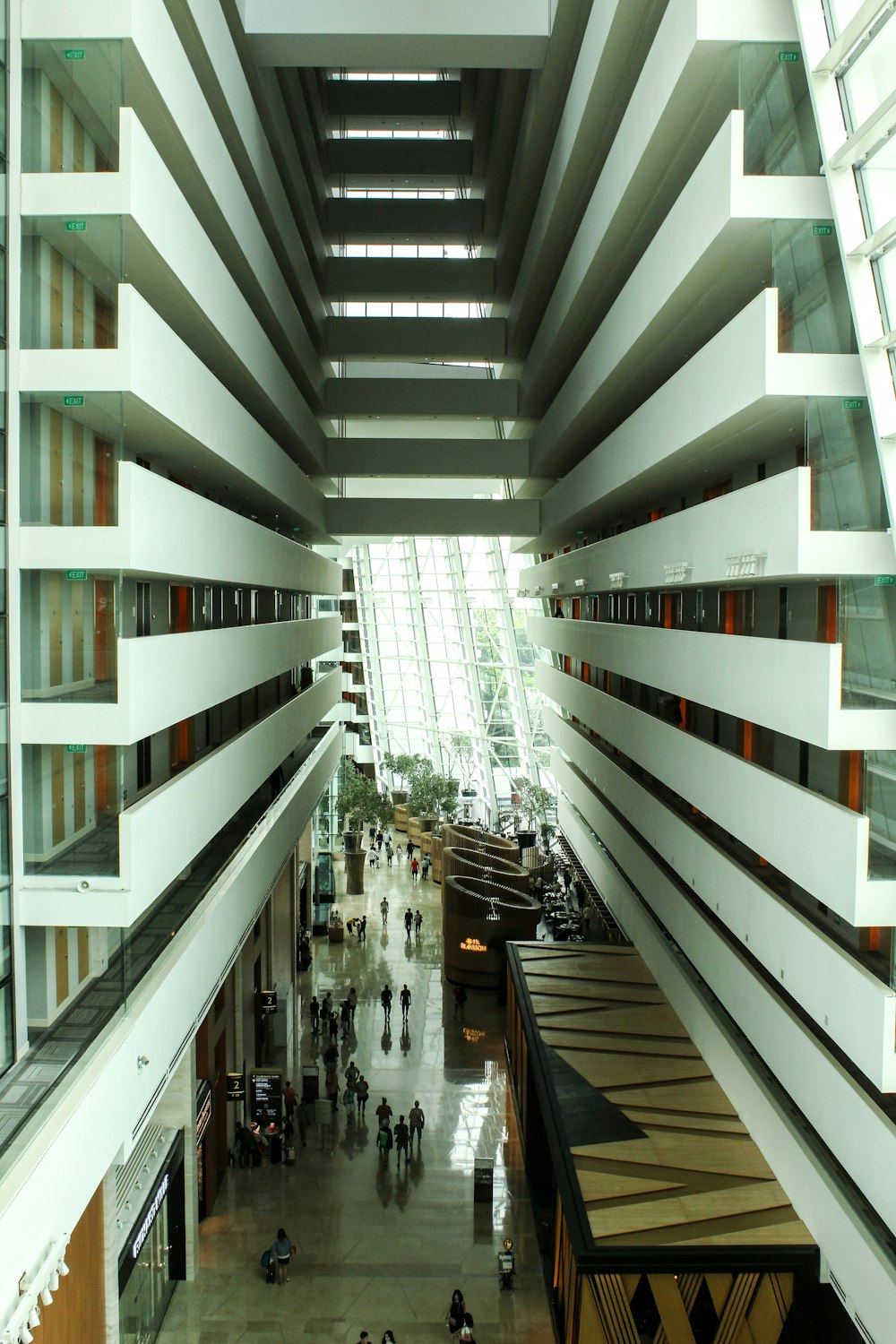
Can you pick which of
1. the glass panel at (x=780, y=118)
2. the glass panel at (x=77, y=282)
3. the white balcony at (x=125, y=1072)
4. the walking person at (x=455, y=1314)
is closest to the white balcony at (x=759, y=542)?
the glass panel at (x=780, y=118)

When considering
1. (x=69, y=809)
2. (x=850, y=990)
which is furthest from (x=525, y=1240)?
(x=69, y=809)

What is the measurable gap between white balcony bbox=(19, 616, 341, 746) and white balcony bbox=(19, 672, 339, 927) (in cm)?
75

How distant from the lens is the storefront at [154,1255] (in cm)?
1288

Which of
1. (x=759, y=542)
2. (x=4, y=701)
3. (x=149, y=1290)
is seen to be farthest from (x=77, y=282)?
(x=149, y=1290)

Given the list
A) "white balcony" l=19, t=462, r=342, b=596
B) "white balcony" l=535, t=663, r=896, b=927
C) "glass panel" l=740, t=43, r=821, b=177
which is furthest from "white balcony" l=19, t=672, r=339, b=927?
"glass panel" l=740, t=43, r=821, b=177

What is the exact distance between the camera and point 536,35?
16906mm

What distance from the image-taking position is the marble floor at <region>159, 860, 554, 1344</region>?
1478 cm

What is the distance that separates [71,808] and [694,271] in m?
7.96

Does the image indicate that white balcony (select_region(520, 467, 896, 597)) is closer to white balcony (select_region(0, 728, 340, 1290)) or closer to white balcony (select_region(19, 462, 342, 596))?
white balcony (select_region(19, 462, 342, 596))

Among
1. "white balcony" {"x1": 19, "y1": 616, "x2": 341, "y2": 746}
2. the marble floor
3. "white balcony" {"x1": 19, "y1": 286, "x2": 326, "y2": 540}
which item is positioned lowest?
the marble floor

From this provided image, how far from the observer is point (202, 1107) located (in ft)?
56.2

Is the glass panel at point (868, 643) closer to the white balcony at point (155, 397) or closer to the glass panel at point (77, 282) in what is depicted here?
the white balcony at point (155, 397)

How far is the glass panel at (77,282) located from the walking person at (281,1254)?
43.1 feet

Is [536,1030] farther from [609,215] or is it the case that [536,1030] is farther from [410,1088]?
[609,215]
